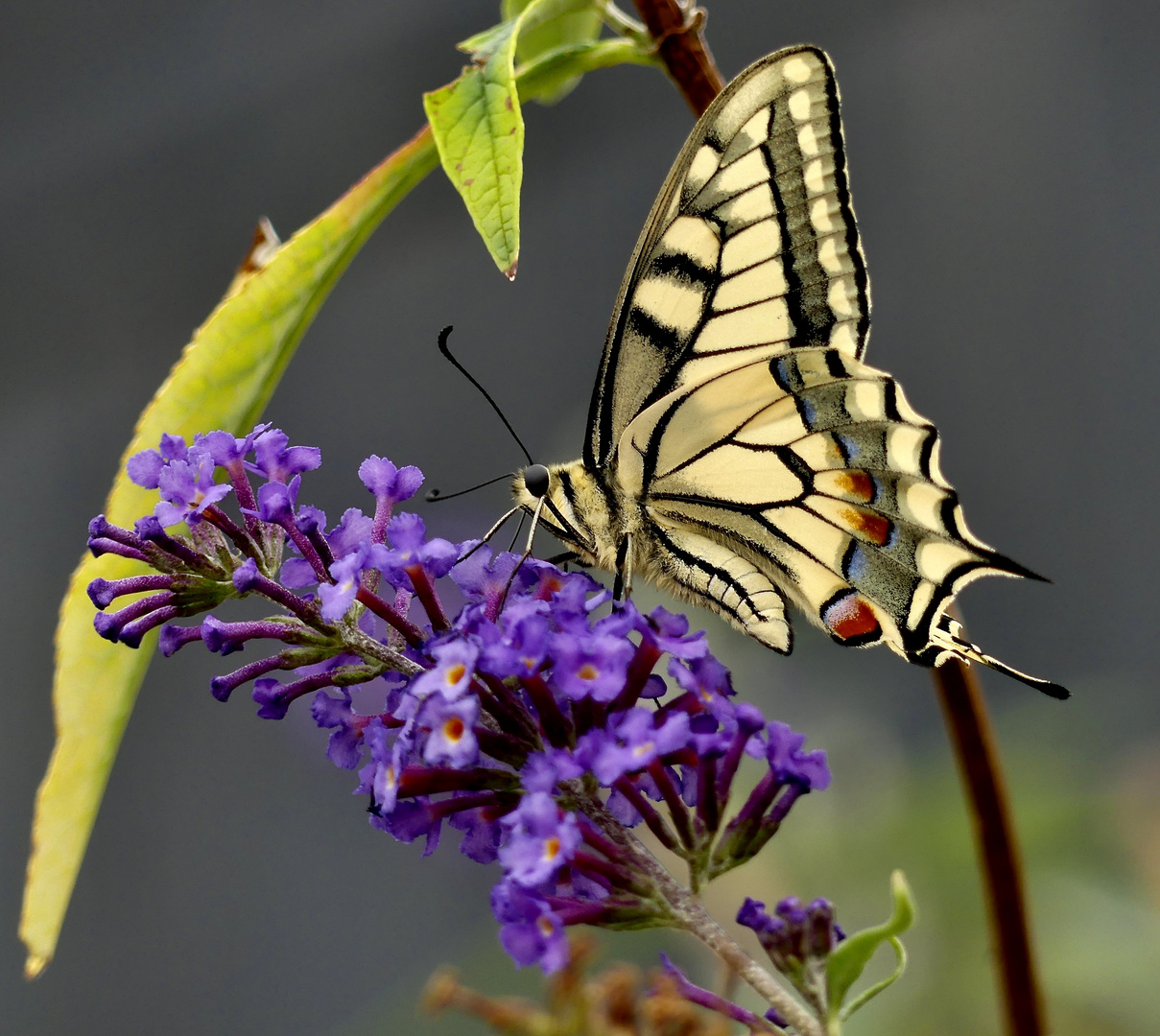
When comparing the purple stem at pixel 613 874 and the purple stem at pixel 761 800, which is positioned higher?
the purple stem at pixel 761 800

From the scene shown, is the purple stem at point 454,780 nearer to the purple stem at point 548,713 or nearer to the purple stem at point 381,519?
the purple stem at point 548,713

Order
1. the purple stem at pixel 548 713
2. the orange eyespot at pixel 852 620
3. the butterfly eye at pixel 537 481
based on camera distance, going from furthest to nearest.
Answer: the butterfly eye at pixel 537 481
the orange eyespot at pixel 852 620
the purple stem at pixel 548 713

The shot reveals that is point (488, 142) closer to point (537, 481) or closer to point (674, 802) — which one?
point (537, 481)

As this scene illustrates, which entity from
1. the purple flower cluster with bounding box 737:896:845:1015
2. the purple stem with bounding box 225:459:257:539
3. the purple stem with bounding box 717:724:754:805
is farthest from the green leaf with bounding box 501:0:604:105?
the purple flower cluster with bounding box 737:896:845:1015

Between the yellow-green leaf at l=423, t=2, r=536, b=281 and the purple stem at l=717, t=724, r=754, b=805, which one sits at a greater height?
the yellow-green leaf at l=423, t=2, r=536, b=281

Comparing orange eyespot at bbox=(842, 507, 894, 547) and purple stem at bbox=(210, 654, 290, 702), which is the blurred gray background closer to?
orange eyespot at bbox=(842, 507, 894, 547)

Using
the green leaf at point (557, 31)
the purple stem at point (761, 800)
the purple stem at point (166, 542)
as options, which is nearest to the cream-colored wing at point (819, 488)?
the purple stem at point (761, 800)

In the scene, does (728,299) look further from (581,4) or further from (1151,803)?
(1151,803)

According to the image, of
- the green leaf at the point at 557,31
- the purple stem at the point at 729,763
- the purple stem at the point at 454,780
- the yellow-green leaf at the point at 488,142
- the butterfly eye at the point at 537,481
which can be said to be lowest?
the purple stem at the point at 729,763
